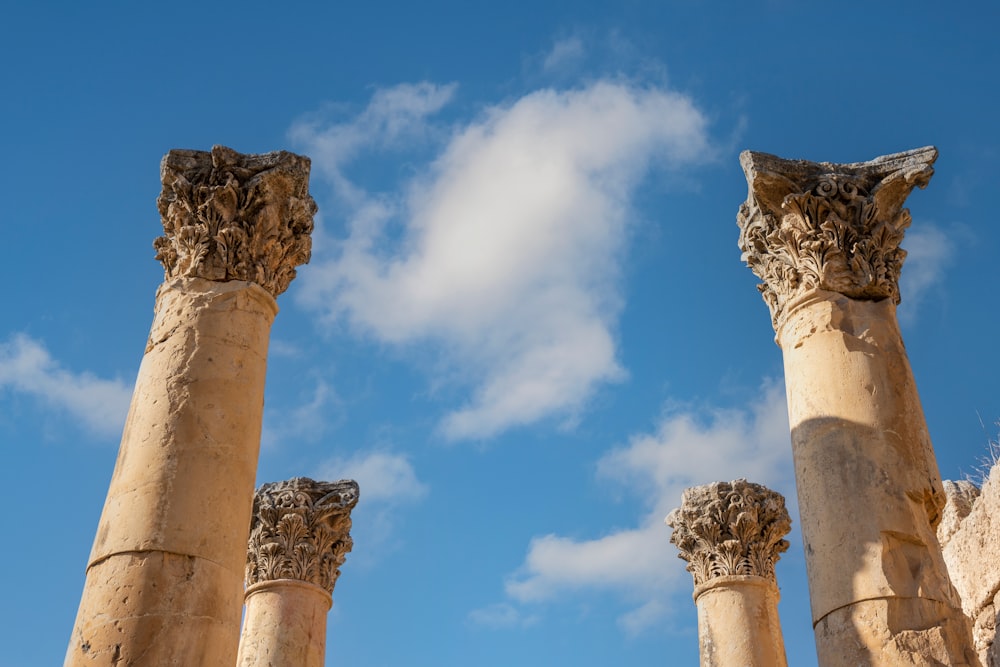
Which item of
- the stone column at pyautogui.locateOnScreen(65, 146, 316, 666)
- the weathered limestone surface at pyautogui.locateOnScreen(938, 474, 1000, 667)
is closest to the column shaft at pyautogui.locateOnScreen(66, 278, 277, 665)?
the stone column at pyautogui.locateOnScreen(65, 146, 316, 666)

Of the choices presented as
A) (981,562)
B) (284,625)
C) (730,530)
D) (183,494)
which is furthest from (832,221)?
(284,625)

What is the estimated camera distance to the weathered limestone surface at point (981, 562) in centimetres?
1400

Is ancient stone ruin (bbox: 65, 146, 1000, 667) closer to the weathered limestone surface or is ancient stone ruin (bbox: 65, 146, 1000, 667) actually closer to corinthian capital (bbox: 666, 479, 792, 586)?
the weathered limestone surface

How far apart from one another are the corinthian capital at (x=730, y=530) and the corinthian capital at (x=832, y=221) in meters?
7.48

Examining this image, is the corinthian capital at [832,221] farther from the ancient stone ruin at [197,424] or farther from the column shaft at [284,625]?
the column shaft at [284,625]

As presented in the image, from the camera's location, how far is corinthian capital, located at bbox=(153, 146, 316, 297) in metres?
11.5

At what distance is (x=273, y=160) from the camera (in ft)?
39.4

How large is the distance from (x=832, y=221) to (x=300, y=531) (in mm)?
9549

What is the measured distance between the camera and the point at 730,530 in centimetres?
1892

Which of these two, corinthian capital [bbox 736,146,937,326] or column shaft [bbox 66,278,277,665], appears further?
corinthian capital [bbox 736,146,937,326]

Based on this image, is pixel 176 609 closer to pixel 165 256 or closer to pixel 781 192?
pixel 165 256

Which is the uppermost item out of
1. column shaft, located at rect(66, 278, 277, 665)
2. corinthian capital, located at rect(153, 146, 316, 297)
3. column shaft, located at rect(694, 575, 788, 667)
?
corinthian capital, located at rect(153, 146, 316, 297)

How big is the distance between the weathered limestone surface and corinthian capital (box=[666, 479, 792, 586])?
3771mm

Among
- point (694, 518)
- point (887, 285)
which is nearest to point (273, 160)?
point (887, 285)
